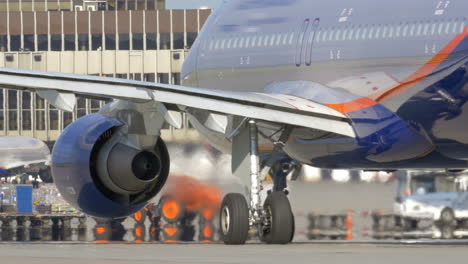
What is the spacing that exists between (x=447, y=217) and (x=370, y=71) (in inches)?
750

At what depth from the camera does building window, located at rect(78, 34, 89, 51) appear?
273ft

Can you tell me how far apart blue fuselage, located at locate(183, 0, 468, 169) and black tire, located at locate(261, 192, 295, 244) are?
2188 mm

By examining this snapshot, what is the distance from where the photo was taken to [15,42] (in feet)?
275

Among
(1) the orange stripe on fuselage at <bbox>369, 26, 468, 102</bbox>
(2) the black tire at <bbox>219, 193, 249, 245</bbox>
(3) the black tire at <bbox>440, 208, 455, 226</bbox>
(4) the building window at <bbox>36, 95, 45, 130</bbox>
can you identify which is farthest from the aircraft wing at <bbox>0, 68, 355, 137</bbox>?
(4) the building window at <bbox>36, 95, 45, 130</bbox>

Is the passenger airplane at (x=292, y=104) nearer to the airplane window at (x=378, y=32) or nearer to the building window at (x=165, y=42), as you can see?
the airplane window at (x=378, y=32)

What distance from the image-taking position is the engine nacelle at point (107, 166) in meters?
22.0

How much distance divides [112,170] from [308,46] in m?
4.31

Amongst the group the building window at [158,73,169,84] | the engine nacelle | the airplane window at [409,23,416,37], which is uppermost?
the building window at [158,73,169,84]

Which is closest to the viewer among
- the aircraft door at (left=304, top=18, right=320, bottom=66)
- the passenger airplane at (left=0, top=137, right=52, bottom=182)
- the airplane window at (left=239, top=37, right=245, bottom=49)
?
the aircraft door at (left=304, top=18, right=320, bottom=66)

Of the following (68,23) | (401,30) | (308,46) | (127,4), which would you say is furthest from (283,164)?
(127,4)

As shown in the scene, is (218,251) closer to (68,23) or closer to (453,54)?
(453,54)

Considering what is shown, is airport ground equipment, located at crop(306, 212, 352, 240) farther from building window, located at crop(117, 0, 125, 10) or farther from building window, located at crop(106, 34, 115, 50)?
building window, located at crop(117, 0, 125, 10)

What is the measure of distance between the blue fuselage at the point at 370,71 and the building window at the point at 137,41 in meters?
59.0

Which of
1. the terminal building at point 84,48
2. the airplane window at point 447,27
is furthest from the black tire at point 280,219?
the terminal building at point 84,48
